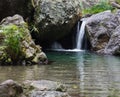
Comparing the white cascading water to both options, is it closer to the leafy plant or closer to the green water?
the leafy plant

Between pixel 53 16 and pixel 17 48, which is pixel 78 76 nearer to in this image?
pixel 17 48

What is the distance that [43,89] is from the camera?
8.30 metres

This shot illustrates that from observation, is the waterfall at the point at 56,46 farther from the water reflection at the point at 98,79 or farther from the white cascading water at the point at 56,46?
the water reflection at the point at 98,79

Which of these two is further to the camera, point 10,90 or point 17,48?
point 17,48

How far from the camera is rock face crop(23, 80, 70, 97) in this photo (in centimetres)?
809

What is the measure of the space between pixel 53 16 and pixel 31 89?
16.8 meters

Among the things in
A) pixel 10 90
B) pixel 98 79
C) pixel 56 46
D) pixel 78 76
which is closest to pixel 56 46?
Result: pixel 56 46

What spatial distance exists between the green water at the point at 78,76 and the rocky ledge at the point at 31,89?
1.05 meters

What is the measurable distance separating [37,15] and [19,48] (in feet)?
28.4

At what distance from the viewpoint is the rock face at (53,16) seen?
2483cm

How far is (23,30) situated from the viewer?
17.6m

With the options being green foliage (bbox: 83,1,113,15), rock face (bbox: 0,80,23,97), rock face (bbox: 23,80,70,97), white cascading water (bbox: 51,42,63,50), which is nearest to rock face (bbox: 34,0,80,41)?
white cascading water (bbox: 51,42,63,50)

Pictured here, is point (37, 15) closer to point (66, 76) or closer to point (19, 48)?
point (19, 48)

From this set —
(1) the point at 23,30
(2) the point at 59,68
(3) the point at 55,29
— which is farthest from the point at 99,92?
(3) the point at 55,29
